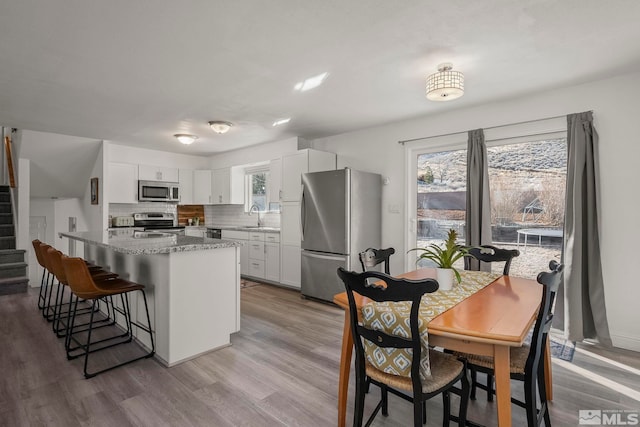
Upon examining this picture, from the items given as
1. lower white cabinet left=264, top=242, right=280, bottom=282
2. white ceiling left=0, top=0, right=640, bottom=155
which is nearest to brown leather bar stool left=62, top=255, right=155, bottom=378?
white ceiling left=0, top=0, right=640, bottom=155

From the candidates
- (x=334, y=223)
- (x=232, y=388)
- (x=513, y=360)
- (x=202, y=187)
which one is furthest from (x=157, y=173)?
(x=513, y=360)

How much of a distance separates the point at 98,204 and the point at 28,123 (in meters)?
1.60

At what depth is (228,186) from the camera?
21.4 feet

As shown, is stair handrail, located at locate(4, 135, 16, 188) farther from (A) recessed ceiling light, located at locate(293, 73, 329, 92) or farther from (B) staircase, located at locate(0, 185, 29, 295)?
(A) recessed ceiling light, located at locate(293, 73, 329, 92)

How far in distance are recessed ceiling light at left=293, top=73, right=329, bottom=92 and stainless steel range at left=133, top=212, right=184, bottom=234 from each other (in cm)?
419

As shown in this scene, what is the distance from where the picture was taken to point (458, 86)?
272 cm

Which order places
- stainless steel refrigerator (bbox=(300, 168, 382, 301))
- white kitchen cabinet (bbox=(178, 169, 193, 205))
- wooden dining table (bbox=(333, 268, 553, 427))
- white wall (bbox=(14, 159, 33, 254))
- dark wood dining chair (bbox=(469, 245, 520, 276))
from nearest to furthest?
wooden dining table (bbox=(333, 268, 553, 427)), dark wood dining chair (bbox=(469, 245, 520, 276)), stainless steel refrigerator (bbox=(300, 168, 382, 301)), white wall (bbox=(14, 159, 33, 254)), white kitchen cabinet (bbox=(178, 169, 193, 205))

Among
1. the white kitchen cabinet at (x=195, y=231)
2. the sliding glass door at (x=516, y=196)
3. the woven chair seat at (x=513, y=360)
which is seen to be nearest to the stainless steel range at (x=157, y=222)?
the white kitchen cabinet at (x=195, y=231)

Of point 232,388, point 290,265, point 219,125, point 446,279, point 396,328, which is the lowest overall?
point 232,388

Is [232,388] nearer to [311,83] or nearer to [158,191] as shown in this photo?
[311,83]

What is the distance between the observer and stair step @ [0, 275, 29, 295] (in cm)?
479

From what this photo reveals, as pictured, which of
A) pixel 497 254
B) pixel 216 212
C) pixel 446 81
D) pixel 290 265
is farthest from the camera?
pixel 216 212

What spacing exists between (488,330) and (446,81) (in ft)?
6.70

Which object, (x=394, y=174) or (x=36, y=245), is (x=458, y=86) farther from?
(x=36, y=245)
